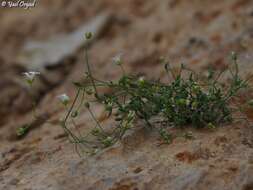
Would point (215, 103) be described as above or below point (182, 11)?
below

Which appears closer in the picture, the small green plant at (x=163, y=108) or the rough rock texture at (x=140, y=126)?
the rough rock texture at (x=140, y=126)

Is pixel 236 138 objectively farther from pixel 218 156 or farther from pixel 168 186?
pixel 168 186

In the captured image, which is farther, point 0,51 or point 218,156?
point 0,51

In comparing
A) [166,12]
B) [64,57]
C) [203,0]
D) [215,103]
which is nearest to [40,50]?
[64,57]

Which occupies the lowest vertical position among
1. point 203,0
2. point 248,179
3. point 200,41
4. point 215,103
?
point 248,179

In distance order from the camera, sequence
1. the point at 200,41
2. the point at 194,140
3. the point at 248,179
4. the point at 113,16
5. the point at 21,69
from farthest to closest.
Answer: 1. the point at 113,16
2. the point at 21,69
3. the point at 200,41
4. the point at 194,140
5. the point at 248,179

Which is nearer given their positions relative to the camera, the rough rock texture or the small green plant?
the rough rock texture

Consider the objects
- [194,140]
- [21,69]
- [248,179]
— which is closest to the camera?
[248,179]

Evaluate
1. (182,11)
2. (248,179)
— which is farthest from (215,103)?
(182,11)
